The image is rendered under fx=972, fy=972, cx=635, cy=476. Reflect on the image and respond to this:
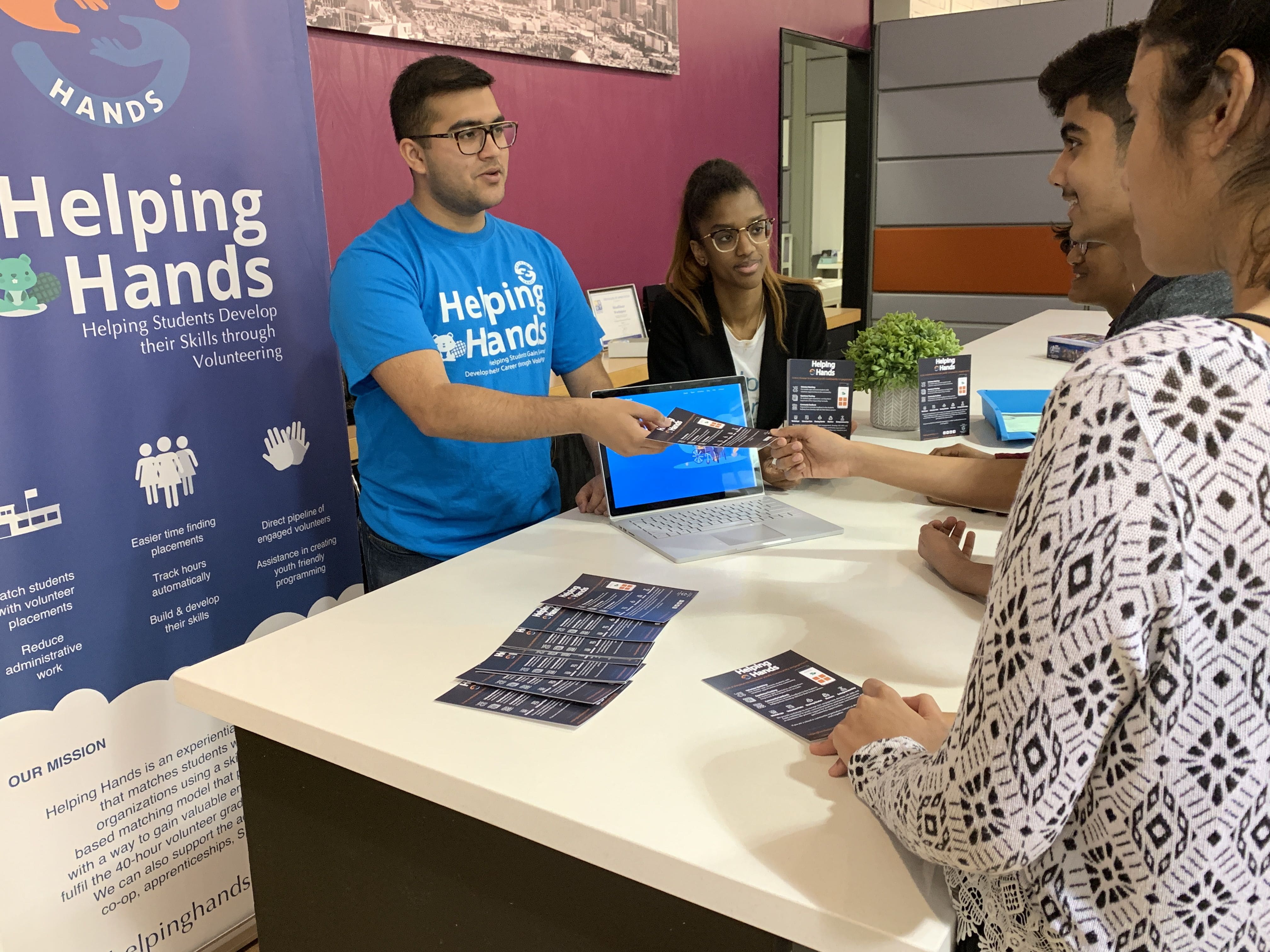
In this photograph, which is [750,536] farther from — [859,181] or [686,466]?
[859,181]

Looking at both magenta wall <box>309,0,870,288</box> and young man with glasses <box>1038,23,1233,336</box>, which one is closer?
young man with glasses <box>1038,23,1233,336</box>

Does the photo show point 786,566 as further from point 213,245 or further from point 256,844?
point 213,245

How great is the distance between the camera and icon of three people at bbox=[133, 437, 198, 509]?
1.78 metres

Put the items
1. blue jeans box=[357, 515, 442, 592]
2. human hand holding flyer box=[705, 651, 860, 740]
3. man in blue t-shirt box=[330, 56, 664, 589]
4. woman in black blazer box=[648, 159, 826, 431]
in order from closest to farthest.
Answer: human hand holding flyer box=[705, 651, 860, 740] → man in blue t-shirt box=[330, 56, 664, 589] → blue jeans box=[357, 515, 442, 592] → woman in black blazer box=[648, 159, 826, 431]

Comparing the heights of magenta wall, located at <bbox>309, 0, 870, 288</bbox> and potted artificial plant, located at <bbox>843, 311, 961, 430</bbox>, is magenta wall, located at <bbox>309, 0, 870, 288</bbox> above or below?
above

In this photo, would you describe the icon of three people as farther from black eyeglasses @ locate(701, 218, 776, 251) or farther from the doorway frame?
the doorway frame

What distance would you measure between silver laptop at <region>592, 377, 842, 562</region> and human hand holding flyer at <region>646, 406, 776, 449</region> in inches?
5.1

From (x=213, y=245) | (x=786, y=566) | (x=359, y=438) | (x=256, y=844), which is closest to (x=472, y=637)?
(x=256, y=844)

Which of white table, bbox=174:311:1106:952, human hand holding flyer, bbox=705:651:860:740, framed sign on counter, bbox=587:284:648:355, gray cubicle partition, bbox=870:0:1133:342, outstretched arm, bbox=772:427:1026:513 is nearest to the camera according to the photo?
white table, bbox=174:311:1106:952

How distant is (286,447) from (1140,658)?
1.80 metres

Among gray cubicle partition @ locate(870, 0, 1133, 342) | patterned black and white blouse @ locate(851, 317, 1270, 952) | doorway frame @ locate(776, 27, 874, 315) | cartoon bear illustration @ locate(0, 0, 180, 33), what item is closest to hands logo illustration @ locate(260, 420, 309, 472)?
cartoon bear illustration @ locate(0, 0, 180, 33)

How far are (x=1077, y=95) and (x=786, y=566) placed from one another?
92 cm

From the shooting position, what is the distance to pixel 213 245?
6.07 ft

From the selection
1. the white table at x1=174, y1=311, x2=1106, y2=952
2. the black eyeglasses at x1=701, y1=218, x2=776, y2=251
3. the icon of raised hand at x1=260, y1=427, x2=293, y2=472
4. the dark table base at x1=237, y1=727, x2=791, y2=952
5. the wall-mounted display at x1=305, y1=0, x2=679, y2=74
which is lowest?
the dark table base at x1=237, y1=727, x2=791, y2=952
